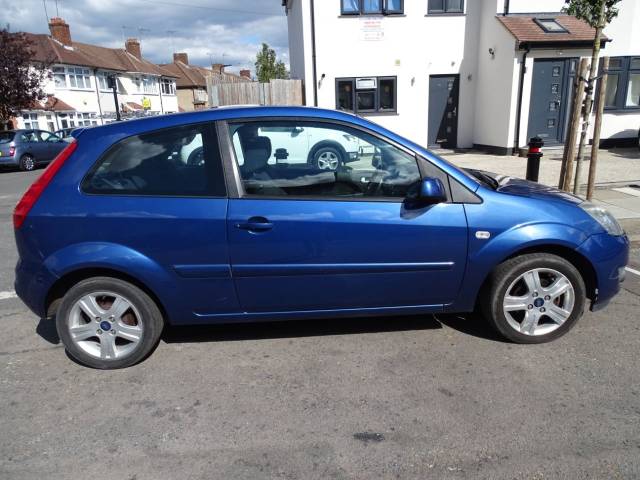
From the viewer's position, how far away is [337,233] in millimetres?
3086

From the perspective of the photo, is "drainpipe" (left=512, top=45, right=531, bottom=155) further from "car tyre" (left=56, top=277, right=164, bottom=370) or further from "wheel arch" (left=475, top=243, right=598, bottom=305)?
"car tyre" (left=56, top=277, right=164, bottom=370)

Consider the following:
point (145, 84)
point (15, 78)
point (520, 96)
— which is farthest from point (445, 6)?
point (145, 84)

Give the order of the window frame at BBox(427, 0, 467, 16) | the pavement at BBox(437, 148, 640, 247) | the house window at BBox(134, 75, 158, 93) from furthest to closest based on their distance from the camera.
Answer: the house window at BBox(134, 75, 158, 93)
the window frame at BBox(427, 0, 467, 16)
the pavement at BBox(437, 148, 640, 247)

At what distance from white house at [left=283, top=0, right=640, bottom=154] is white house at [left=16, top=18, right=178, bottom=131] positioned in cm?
1931

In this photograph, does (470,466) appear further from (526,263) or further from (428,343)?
(526,263)

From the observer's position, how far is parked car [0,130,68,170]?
55.0 feet

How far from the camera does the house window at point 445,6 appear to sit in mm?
14688

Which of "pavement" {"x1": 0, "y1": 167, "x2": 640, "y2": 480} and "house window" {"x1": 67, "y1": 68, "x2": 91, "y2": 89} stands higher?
"house window" {"x1": 67, "y1": 68, "x2": 91, "y2": 89}

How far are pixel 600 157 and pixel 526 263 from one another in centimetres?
1190

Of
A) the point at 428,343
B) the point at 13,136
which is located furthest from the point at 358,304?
the point at 13,136

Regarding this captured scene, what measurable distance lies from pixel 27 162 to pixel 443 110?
1495cm

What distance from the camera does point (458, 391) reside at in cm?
291

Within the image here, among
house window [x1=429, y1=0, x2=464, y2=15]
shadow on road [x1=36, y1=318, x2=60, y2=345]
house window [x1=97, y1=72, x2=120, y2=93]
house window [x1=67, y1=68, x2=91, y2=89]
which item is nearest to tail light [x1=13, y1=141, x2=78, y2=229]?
shadow on road [x1=36, y1=318, x2=60, y2=345]

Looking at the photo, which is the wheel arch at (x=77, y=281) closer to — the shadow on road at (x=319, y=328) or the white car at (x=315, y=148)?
the shadow on road at (x=319, y=328)
